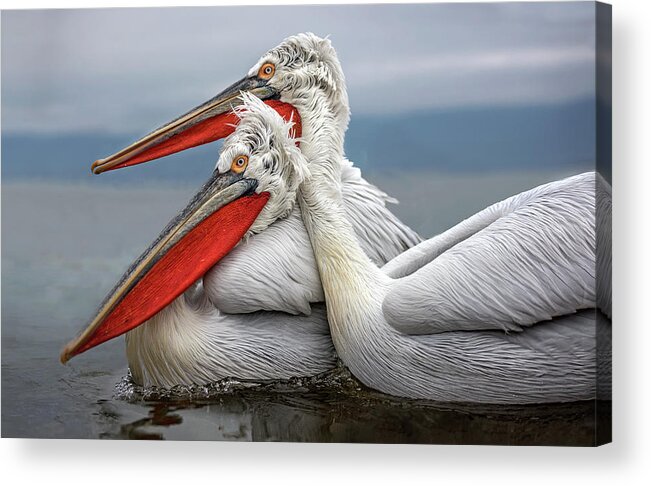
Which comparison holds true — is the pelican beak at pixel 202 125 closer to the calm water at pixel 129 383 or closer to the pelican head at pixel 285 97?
the pelican head at pixel 285 97

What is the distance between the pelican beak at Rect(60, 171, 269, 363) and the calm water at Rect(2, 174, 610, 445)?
0.13 metres

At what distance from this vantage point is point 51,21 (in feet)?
9.67

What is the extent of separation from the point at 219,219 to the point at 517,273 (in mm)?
913

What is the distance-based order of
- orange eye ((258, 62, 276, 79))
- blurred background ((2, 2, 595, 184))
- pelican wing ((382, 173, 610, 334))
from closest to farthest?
pelican wing ((382, 173, 610, 334))
blurred background ((2, 2, 595, 184))
orange eye ((258, 62, 276, 79))

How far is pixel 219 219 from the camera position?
2.79 m

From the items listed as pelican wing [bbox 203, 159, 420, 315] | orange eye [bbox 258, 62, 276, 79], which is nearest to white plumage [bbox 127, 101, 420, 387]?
pelican wing [bbox 203, 159, 420, 315]

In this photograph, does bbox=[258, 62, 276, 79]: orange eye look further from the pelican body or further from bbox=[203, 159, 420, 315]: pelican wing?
bbox=[203, 159, 420, 315]: pelican wing

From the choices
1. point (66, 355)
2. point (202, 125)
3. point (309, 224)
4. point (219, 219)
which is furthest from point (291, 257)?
point (66, 355)

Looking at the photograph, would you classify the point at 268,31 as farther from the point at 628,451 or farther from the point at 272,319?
the point at 628,451

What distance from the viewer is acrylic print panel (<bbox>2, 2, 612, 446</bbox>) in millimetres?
2664

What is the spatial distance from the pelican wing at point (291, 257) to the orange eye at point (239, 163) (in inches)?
7.9

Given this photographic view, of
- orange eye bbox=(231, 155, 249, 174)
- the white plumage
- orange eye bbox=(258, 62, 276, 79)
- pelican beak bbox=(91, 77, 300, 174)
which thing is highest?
orange eye bbox=(258, 62, 276, 79)

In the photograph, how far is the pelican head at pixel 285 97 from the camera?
2.82 metres

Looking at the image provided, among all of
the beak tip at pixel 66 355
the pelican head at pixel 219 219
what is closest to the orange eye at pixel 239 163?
the pelican head at pixel 219 219
